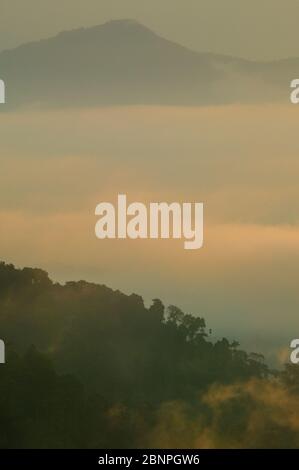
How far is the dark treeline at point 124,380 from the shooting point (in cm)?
565

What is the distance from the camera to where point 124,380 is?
18.7ft

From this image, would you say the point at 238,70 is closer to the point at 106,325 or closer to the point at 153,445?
the point at 106,325

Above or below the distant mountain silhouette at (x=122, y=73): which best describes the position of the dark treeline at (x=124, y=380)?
below

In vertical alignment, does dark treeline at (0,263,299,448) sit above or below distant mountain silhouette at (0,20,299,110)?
below

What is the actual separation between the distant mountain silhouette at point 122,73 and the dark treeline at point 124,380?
0.77 metres

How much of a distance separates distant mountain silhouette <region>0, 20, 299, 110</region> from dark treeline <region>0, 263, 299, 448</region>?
2.51 feet

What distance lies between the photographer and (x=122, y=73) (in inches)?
225

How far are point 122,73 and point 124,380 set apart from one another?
1.27 m

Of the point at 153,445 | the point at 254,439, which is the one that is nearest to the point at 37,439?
the point at 153,445

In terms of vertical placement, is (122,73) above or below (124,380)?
above

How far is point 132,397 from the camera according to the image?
568 cm

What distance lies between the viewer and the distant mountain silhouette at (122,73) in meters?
5.66

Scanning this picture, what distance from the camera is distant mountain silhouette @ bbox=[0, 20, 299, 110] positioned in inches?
223
